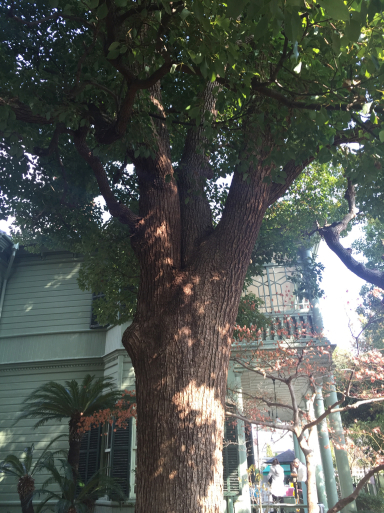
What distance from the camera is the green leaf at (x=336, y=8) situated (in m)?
1.80

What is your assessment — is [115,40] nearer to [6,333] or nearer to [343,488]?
[343,488]

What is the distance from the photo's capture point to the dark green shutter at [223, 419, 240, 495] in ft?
30.3

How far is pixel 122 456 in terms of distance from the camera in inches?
381

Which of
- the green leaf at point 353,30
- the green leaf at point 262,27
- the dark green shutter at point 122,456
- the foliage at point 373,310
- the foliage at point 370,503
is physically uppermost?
the foliage at point 373,310

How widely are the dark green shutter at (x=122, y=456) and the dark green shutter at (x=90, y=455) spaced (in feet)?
3.08

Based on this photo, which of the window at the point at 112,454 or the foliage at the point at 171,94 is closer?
the foliage at the point at 171,94

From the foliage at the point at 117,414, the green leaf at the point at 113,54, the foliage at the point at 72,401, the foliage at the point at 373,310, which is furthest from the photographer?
the foliage at the point at 373,310

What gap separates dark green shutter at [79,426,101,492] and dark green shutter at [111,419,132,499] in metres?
0.94

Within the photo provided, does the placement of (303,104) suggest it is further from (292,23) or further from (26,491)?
(26,491)

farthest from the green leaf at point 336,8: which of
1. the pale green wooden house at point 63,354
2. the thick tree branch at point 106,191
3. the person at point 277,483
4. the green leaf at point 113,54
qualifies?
the person at point 277,483

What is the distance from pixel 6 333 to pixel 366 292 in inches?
581

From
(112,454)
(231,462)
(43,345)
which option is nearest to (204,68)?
(231,462)

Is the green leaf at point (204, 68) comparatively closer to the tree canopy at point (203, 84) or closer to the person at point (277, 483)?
the tree canopy at point (203, 84)

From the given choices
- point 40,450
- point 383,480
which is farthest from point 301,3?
point 383,480
